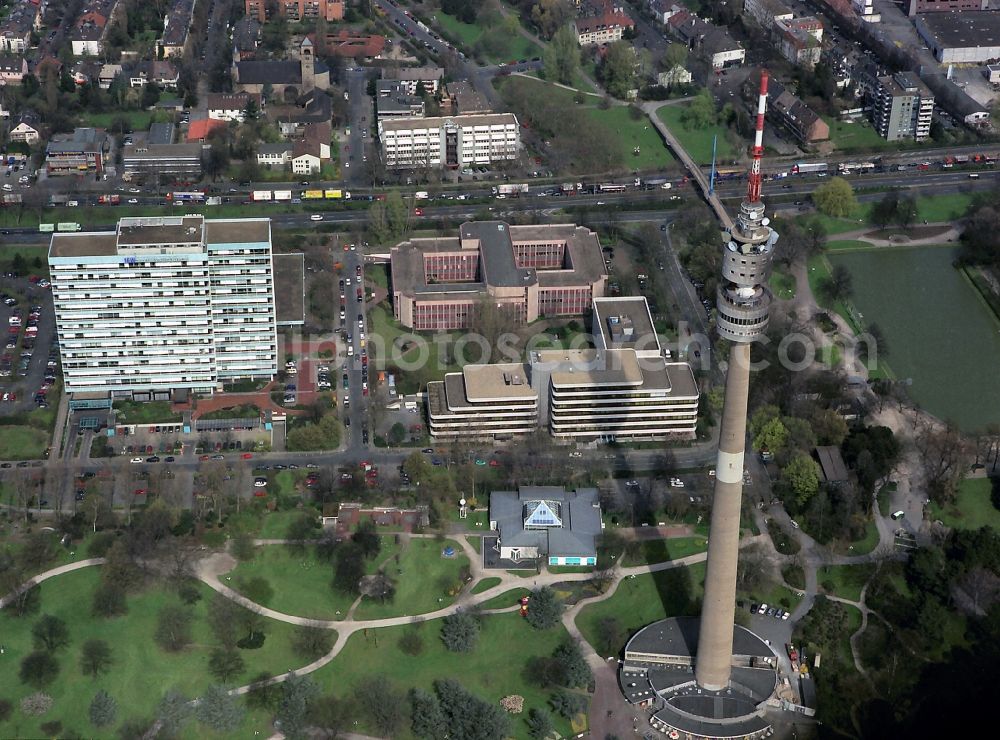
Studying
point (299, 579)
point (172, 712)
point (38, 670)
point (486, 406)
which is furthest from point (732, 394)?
point (38, 670)

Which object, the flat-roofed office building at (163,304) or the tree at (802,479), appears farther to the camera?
the flat-roofed office building at (163,304)

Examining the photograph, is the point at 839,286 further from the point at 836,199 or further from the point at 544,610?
the point at 544,610

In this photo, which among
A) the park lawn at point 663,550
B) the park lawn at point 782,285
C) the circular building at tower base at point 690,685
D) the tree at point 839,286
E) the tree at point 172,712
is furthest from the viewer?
the park lawn at point 782,285

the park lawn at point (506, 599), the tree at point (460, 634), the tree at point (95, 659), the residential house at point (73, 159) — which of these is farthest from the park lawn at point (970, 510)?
the residential house at point (73, 159)

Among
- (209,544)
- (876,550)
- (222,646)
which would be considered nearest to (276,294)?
(209,544)

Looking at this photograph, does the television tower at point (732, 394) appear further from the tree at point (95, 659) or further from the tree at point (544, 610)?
the tree at point (95, 659)

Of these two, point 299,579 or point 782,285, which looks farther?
point 782,285
